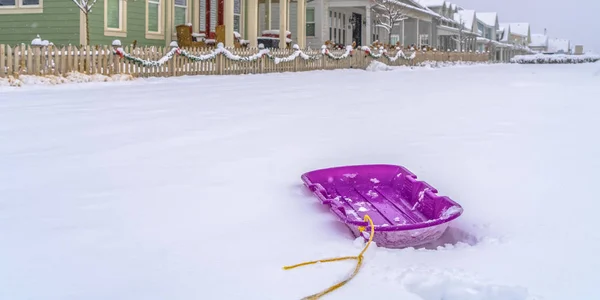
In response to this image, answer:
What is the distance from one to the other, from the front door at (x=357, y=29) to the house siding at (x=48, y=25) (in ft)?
77.9

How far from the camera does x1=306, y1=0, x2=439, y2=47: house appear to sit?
1258 inches

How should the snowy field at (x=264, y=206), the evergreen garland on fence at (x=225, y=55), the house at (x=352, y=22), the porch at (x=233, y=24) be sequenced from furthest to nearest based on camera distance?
the house at (x=352, y=22) → the porch at (x=233, y=24) → the evergreen garland on fence at (x=225, y=55) → the snowy field at (x=264, y=206)

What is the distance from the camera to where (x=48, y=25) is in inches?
690

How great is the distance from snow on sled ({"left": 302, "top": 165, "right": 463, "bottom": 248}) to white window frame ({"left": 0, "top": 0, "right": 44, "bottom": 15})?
50.9 ft

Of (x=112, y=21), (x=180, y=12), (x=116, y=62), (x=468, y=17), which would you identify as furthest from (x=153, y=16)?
(x=468, y=17)

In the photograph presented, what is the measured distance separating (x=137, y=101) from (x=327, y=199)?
6.83 m

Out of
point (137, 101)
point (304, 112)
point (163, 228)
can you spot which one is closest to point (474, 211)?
point (163, 228)

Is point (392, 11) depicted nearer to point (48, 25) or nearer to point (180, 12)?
point (180, 12)

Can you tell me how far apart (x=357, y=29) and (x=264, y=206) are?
36.0 meters

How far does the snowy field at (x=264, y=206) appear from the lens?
282cm

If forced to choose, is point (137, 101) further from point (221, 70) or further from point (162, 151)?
point (221, 70)

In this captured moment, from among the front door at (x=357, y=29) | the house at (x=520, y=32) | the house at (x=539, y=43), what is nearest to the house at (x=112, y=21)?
the front door at (x=357, y=29)

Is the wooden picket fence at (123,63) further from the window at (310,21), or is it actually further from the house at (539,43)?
the house at (539,43)

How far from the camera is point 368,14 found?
3253cm
